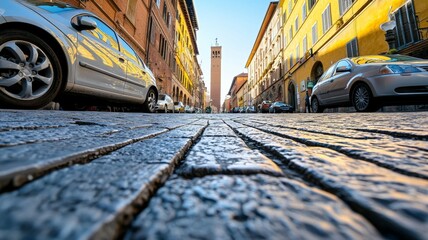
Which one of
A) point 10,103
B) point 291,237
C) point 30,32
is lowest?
point 291,237

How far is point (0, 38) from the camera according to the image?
244cm

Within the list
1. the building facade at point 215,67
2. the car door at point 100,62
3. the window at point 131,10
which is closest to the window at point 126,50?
the car door at point 100,62

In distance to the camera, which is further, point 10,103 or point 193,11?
point 193,11

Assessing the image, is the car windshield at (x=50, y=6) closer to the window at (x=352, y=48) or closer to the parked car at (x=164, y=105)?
the parked car at (x=164, y=105)

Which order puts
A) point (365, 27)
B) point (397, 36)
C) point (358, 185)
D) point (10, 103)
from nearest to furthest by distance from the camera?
point (358, 185) < point (10, 103) < point (397, 36) < point (365, 27)

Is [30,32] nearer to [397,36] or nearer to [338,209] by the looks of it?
[338,209]

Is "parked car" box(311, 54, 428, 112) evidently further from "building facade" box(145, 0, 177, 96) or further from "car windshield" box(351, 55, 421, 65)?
"building facade" box(145, 0, 177, 96)

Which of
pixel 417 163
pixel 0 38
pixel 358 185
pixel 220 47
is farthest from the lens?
pixel 220 47

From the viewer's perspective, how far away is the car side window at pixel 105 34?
395 cm

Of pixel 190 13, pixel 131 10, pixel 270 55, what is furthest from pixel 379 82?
pixel 190 13

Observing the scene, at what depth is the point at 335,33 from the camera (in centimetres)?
1388

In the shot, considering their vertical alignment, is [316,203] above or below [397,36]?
below

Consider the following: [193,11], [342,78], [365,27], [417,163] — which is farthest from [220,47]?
[417,163]

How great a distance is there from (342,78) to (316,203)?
6.72m
